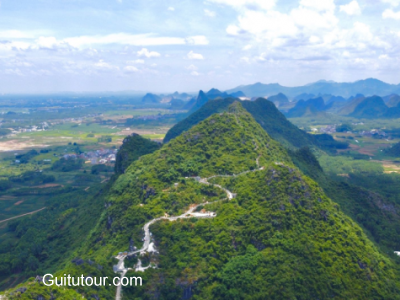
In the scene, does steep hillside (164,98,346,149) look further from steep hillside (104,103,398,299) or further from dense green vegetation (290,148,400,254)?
steep hillside (104,103,398,299)

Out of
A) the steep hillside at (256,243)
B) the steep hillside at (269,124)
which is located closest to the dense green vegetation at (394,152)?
the steep hillside at (269,124)

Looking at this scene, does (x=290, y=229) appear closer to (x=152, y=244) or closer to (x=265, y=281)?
(x=265, y=281)

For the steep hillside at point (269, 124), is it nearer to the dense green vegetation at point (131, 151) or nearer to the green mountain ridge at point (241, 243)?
the dense green vegetation at point (131, 151)

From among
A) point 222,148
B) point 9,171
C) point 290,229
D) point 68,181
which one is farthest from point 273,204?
point 9,171

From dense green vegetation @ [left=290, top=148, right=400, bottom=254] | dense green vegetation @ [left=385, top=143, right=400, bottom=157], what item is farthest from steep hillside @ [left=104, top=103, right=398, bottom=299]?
dense green vegetation @ [left=385, top=143, right=400, bottom=157]

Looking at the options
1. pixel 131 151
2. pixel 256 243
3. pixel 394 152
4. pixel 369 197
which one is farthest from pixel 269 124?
pixel 256 243

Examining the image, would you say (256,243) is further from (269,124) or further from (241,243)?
(269,124)

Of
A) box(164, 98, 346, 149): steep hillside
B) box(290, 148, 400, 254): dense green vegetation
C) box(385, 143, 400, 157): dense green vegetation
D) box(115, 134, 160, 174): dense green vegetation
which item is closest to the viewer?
box(290, 148, 400, 254): dense green vegetation

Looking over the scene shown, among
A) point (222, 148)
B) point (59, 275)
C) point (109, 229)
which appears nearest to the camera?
point (59, 275)
